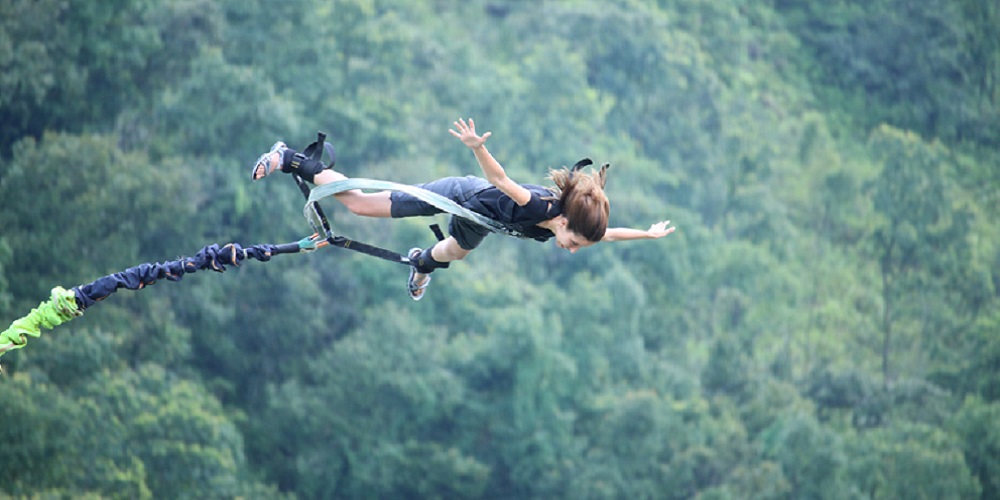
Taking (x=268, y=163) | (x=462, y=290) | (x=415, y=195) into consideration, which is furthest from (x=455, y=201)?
(x=462, y=290)

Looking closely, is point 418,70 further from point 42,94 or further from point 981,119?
point 981,119

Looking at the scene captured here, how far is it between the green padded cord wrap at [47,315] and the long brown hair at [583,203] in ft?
7.47

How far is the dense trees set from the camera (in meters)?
22.4

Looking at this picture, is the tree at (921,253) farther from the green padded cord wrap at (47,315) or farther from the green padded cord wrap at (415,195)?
the green padded cord wrap at (47,315)

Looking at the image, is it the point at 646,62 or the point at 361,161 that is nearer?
the point at 361,161

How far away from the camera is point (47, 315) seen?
6.11 meters

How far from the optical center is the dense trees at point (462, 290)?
22.4m

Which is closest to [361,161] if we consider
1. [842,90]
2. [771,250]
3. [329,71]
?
[329,71]

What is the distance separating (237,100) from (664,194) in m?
11.5

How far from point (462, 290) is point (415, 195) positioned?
773 inches

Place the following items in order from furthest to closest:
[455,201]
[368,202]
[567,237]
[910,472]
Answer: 1. [910,472]
2. [368,202]
3. [455,201]
4. [567,237]

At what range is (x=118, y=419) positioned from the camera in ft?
67.3

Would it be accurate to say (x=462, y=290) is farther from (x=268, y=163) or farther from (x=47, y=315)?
(x=47, y=315)

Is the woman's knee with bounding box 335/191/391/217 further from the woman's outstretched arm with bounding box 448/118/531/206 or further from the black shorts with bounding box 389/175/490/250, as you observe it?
the woman's outstretched arm with bounding box 448/118/531/206
